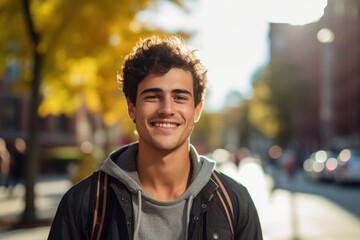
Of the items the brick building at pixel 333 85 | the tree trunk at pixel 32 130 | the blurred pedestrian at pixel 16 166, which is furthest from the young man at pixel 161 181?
the brick building at pixel 333 85

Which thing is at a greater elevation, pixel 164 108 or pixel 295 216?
pixel 164 108

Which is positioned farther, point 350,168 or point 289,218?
point 350,168

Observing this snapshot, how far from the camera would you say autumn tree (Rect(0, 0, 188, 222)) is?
14414 mm

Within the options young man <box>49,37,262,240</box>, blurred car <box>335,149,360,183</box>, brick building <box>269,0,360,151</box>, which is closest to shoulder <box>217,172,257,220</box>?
young man <box>49,37,262,240</box>

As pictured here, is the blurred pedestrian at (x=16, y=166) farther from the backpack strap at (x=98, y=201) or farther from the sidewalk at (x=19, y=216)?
the backpack strap at (x=98, y=201)

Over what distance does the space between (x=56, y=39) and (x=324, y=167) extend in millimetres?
20940

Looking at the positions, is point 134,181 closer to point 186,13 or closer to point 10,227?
point 10,227

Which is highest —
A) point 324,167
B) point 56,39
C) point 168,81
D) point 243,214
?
point 56,39

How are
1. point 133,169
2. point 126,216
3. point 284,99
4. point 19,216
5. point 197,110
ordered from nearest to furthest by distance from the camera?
point 126,216 → point 133,169 → point 197,110 → point 19,216 → point 284,99

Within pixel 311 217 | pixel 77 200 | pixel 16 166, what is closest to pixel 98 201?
pixel 77 200

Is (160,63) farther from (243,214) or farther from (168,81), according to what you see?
(243,214)

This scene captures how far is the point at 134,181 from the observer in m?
2.81

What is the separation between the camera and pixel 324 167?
33.0 m

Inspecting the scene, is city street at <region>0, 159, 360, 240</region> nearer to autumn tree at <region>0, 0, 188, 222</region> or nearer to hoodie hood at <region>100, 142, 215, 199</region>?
autumn tree at <region>0, 0, 188, 222</region>
